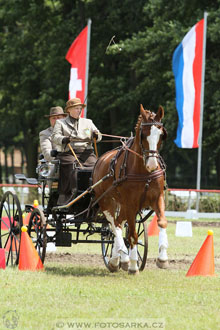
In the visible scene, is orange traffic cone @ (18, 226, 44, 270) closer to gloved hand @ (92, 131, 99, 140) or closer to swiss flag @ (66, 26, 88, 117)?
gloved hand @ (92, 131, 99, 140)

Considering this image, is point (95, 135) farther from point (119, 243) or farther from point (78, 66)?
point (78, 66)

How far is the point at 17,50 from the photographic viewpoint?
A: 36.3m

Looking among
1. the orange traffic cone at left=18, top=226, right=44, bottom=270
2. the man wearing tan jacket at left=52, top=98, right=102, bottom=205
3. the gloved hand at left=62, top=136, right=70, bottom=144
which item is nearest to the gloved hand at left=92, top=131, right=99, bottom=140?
the man wearing tan jacket at left=52, top=98, right=102, bottom=205

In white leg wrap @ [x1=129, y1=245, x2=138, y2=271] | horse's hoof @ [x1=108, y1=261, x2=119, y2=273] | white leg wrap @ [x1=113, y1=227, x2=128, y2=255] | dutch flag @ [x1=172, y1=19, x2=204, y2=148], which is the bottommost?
horse's hoof @ [x1=108, y1=261, x2=119, y2=273]

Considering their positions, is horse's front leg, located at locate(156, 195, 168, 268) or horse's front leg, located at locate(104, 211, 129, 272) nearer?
horse's front leg, located at locate(156, 195, 168, 268)

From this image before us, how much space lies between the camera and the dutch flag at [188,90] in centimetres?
2323

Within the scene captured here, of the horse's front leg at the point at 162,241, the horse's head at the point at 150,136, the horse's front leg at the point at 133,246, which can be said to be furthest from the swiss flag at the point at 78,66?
the horse's front leg at the point at 162,241

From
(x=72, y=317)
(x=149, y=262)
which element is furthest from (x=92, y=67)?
(x=72, y=317)

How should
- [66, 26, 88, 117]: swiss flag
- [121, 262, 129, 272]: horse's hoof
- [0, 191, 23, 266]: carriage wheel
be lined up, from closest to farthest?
[121, 262, 129, 272]: horse's hoof, [0, 191, 23, 266]: carriage wheel, [66, 26, 88, 117]: swiss flag

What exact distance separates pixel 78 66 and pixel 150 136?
53.4 feet

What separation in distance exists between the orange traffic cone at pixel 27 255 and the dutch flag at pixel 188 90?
13628 millimetres

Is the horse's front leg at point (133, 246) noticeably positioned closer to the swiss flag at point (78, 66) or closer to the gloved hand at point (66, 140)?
the gloved hand at point (66, 140)

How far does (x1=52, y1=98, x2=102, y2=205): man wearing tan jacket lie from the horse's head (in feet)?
5.06

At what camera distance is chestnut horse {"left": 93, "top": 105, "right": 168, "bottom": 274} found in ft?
30.5
